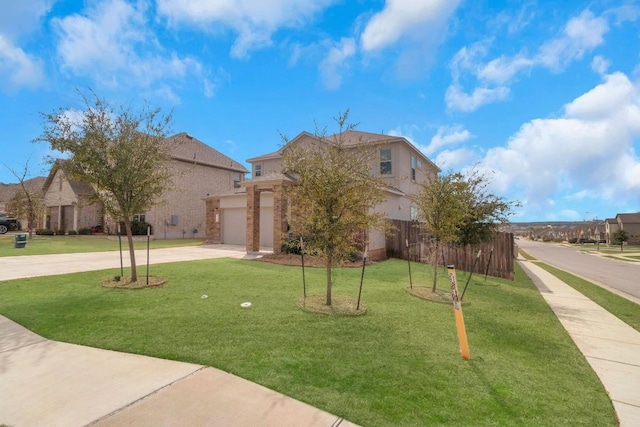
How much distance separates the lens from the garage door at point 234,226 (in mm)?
21609

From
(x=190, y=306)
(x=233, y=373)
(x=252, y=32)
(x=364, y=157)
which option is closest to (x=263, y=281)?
(x=190, y=306)

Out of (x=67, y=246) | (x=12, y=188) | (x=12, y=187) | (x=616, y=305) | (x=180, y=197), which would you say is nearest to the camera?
(x=616, y=305)

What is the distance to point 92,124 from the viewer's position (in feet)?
26.8

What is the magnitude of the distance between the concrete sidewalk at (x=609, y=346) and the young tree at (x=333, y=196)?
4.04 metres

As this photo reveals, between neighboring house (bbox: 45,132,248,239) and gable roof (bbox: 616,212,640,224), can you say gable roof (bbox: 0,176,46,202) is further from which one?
gable roof (bbox: 616,212,640,224)

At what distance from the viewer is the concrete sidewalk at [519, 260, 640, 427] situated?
11.8ft

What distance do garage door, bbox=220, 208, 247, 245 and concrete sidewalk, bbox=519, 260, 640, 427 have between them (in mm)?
16916

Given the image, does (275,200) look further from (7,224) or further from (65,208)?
(7,224)

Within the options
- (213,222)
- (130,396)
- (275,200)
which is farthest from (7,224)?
(130,396)

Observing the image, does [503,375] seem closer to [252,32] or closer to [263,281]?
[263,281]

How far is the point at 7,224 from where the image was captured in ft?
105

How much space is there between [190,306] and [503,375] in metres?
5.30

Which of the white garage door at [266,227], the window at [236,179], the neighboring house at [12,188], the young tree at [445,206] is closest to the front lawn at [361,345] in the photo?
the young tree at [445,206]

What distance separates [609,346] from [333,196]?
5.31 meters
